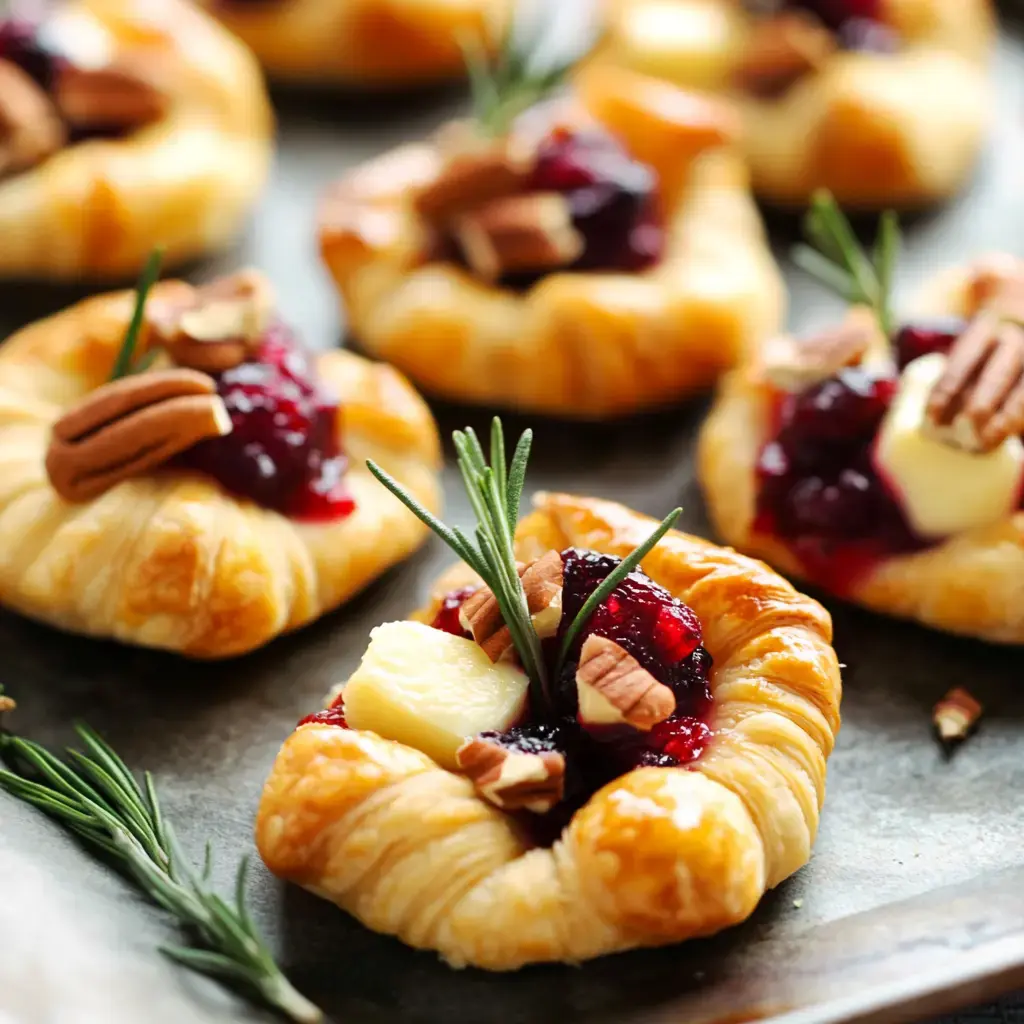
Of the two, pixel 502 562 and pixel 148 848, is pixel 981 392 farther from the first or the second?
pixel 148 848

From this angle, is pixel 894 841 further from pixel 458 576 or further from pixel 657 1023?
pixel 458 576

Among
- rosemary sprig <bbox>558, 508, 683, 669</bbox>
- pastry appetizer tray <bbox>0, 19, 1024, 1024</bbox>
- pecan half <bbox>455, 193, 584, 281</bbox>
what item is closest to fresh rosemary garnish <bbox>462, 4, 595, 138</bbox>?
pecan half <bbox>455, 193, 584, 281</bbox>

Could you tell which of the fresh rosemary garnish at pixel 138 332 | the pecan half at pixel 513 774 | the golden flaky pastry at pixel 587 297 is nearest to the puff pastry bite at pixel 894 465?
the golden flaky pastry at pixel 587 297

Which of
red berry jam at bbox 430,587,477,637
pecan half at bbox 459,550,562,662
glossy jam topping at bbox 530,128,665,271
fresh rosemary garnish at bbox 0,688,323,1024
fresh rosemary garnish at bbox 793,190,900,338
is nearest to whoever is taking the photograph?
fresh rosemary garnish at bbox 0,688,323,1024

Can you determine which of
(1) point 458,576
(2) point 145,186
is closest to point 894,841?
(1) point 458,576

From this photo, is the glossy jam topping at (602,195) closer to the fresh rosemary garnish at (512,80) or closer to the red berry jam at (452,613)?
the fresh rosemary garnish at (512,80)

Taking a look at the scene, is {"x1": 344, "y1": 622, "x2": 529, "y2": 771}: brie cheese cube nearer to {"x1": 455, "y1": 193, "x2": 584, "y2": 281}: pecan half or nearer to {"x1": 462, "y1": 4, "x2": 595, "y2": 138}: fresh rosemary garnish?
{"x1": 455, "y1": 193, "x2": 584, "y2": 281}: pecan half
